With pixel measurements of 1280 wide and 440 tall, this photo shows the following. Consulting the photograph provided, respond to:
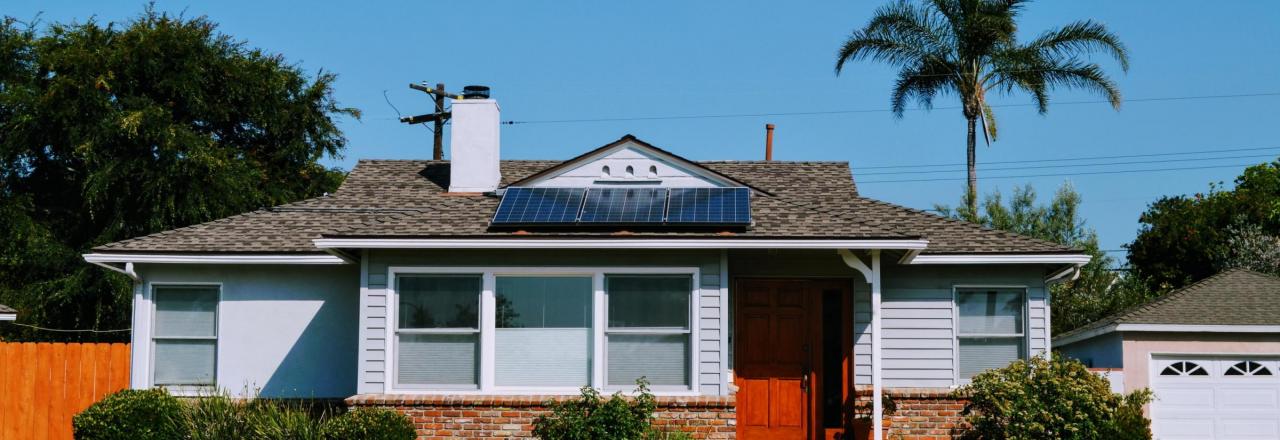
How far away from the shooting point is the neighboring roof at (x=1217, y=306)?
17812 mm

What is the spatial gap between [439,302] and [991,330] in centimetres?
658

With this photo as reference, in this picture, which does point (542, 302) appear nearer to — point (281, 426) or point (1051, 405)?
point (281, 426)

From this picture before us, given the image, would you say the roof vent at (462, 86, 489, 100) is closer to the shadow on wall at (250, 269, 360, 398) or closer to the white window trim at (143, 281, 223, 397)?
the shadow on wall at (250, 269, 360, 398)

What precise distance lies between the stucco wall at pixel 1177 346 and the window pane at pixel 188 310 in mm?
12033

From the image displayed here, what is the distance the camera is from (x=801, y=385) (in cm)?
1573

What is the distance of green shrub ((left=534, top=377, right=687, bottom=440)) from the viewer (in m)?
13.5

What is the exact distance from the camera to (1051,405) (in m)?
13.9

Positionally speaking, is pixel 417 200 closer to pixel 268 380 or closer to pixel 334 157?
pixel 268 380

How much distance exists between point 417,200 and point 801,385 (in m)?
5.65

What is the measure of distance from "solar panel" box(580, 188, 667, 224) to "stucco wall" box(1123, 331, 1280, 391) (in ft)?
23.2

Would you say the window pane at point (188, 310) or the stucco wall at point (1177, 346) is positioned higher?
the window pane at point (188, 310)

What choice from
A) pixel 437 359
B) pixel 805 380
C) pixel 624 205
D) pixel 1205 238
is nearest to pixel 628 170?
pixel 624 205

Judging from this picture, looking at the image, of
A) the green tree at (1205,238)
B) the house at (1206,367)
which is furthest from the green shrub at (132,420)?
the green tree at (1205,238)

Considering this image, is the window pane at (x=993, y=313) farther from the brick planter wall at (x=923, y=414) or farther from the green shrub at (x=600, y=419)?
Answer: the green shrub at (x=600, y=419)
